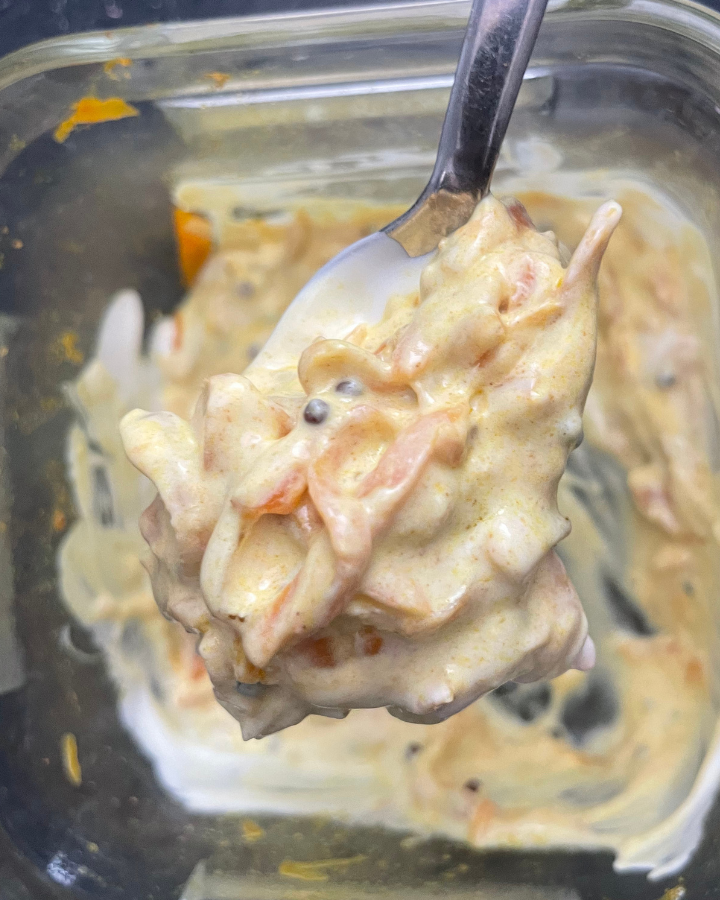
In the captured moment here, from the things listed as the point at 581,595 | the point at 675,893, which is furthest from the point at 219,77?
the point at 675,893

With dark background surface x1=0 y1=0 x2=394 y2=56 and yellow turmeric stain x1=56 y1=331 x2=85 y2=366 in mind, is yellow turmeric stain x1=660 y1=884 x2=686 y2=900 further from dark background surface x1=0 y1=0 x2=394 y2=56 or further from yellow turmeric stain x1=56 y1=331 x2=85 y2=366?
dark background surface x1=0 y1=0 x2=394 y2=56

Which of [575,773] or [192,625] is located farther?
[575,773]

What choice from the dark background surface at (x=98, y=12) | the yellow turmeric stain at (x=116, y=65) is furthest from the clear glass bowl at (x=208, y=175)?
the dark background surface at (x=98, y=12)

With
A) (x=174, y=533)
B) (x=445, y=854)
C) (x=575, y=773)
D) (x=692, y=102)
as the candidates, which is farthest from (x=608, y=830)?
(x=692, y=102)

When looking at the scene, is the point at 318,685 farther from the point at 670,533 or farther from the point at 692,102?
the point at 692,102

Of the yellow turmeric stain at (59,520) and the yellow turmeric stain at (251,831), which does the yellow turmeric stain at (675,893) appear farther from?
the yellow turmeric stain at (59,520)

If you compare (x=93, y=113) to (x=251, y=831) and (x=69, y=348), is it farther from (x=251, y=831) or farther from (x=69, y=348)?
(x=251, y=831)
